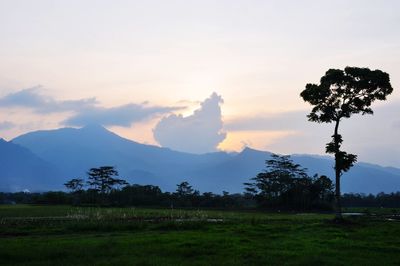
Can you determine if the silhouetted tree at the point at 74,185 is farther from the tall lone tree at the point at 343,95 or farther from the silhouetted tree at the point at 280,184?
the tall lone tree at the point at 343,95

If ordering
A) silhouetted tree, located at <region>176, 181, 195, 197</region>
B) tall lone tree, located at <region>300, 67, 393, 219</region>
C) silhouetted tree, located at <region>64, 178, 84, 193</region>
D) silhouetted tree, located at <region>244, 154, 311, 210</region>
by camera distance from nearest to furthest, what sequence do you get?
tall lone tree, located at <region>300, 67, 393, 219</region> → silhouetted tree, located at <region>244, 154, 311, 210</region> → silhouetted tree, located at <region>176, 181, 195, 197</region> → silhouetted tree, located at <region>64, 178, 84, 193</region>

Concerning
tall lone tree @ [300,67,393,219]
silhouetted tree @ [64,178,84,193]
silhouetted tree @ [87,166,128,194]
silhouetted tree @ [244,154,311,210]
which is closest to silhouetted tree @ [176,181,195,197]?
silhouetted tree @ [244,154,311,210]

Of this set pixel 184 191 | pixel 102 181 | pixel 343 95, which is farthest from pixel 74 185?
pixel 343 95

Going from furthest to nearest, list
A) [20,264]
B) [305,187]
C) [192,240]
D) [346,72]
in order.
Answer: [305,187] → [346,72] → [192,240] → [20,264]

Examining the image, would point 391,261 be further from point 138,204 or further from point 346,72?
point 138,204

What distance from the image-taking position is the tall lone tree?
4543 cm

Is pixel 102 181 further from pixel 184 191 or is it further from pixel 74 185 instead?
pixel 184 191

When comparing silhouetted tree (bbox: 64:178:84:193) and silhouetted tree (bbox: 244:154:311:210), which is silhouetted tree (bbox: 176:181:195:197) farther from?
silhouetted tree (bbox: 64:178:84:193)

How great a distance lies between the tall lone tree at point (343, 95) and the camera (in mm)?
45431

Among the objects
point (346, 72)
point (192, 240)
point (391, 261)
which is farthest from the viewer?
point (346, 72)

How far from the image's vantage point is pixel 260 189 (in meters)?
105

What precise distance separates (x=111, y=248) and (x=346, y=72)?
105 ft

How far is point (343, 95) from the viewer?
46656 millimetres

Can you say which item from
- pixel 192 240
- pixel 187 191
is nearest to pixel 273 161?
pixel 187 191
